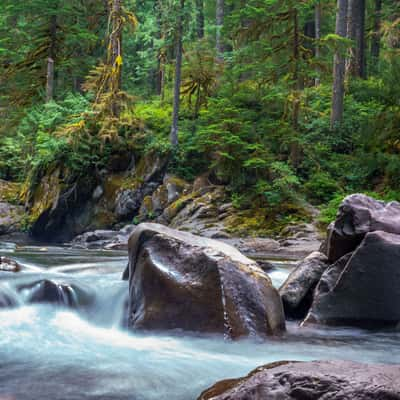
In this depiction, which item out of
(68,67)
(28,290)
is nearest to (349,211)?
(28,290)

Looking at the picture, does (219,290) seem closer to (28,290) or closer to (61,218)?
(28,290)

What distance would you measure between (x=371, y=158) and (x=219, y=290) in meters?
8.89

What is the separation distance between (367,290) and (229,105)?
35.5 ft

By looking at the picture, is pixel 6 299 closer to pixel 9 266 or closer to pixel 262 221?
pixel 9 266

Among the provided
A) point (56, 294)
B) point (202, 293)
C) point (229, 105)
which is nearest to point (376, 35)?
point (229, 105)

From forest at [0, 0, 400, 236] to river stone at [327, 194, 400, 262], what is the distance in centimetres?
522

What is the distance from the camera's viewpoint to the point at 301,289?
23.1ft

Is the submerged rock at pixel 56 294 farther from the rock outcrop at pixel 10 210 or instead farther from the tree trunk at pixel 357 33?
the tree trunk at pixel 357 33

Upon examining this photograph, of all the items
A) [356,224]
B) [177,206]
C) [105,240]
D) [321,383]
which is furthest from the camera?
[177,206]

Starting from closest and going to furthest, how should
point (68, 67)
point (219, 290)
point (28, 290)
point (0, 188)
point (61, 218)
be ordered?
point (219, 290) < point (28, 290) < point (61, 218) < point (0, 188) < point (68, 67)

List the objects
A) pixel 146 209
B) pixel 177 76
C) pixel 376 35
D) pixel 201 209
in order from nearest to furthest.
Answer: pixel 201 209 < pixel 146 209 < pixel 177 76 < pixel 376 35

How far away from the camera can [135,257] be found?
22.0ft

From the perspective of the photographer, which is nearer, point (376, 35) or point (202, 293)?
point (202, 293)

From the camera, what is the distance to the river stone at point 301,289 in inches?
275
